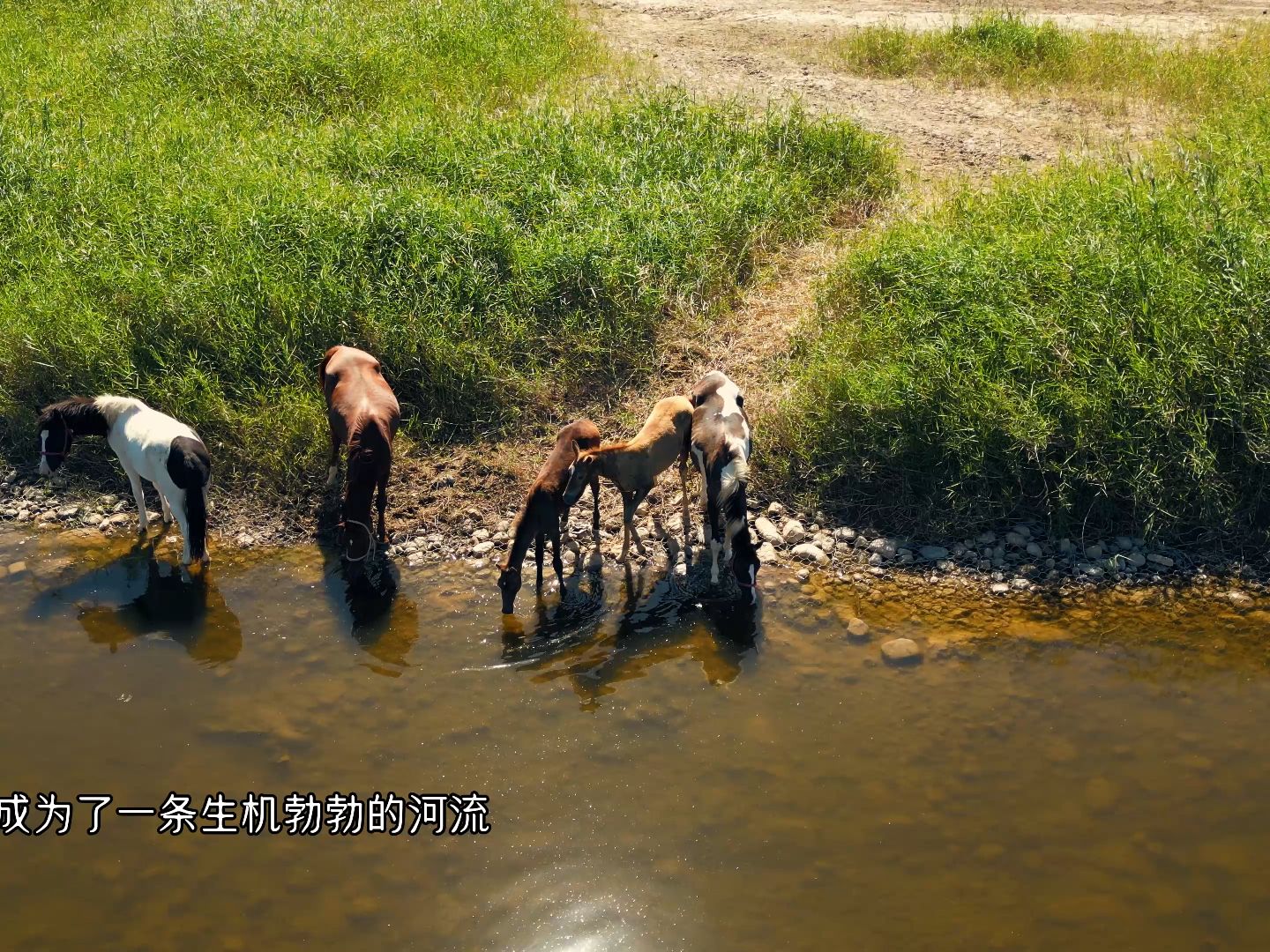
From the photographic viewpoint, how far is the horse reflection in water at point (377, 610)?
7.65m

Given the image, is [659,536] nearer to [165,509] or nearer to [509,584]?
[509,584]

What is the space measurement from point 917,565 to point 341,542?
13.6 feet

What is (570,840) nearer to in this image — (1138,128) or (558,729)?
(558,729)

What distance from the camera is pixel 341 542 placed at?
8195 mm

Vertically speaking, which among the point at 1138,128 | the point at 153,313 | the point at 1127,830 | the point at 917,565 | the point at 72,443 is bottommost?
the point at 1127,830

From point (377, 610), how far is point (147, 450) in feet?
6.92

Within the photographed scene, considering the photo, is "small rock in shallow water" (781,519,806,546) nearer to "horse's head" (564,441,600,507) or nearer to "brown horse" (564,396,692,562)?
"brown horse" (564,396,692,562)

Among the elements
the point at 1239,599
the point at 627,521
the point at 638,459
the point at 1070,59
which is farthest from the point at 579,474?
the point at 1070,59

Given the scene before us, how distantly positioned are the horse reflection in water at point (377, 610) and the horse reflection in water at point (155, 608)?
0.76 m

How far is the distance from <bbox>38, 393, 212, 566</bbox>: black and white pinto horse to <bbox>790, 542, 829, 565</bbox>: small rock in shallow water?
4291 millimetres

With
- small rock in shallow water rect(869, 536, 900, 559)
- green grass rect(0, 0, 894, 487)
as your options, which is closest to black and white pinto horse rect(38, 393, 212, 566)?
green grass rect(0, 0, 894, 487)

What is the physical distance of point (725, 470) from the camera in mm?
7906

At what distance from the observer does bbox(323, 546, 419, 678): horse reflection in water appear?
25.1 ft

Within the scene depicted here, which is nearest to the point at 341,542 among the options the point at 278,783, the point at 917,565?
the point at 278,783
